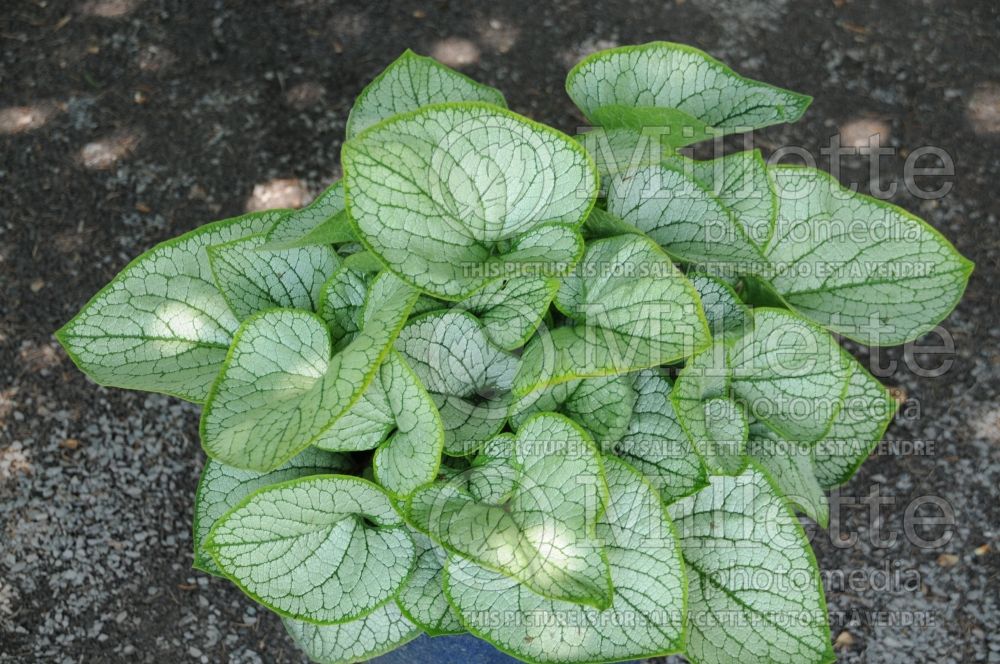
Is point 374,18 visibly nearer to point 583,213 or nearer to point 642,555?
point 583,213

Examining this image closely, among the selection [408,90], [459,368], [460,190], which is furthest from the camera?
[408,90]

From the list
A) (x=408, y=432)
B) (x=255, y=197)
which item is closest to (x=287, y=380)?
(x=408, y=432)

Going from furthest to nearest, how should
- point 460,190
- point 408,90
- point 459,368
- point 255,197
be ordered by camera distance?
1. point 255,197
2. point 408,90
3. point 459,368
4. point 460,190

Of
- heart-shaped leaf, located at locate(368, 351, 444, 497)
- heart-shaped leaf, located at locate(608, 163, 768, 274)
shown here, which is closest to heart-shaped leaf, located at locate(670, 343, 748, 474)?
heart-shaped leaf, located at locate(608, 163, 768, 274)

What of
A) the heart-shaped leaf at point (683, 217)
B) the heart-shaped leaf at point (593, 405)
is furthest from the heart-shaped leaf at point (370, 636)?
the heart-shaped leaf at point (683, 217)

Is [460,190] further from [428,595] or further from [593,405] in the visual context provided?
[428,595]

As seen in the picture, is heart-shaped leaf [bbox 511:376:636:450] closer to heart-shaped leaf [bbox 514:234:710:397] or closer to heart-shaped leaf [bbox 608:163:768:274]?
heart-shaped leaf [bbox 514:234:710:397]
